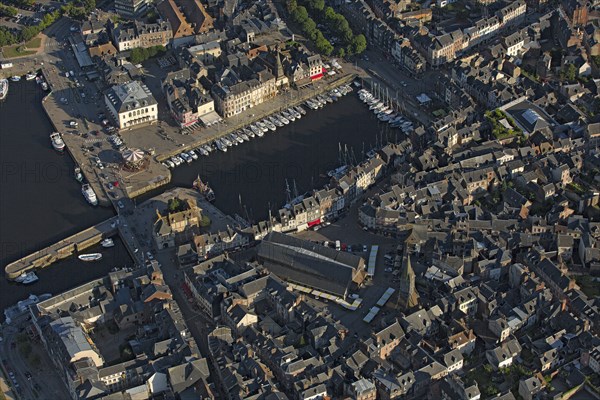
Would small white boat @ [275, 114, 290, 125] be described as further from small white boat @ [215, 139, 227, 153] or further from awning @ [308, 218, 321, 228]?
awning @ [308, 218, 321, 228]

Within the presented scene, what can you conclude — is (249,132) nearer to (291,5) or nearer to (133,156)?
(133,156)

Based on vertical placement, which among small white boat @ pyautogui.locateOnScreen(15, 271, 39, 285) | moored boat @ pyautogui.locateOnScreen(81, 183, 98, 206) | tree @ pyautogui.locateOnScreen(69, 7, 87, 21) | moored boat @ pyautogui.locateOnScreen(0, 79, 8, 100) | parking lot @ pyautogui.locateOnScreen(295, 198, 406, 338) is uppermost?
tree @ pyautogui.locateOnScreen(69, 7, 87, 21)

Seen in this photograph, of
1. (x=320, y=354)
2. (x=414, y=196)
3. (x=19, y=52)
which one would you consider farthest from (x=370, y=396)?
(x=19, y=52)

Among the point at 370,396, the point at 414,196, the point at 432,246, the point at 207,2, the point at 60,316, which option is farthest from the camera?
the point at 207,2

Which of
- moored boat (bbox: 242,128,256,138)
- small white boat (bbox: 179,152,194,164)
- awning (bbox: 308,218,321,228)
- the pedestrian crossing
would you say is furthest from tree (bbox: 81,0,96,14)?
awning (bbox: 308,218,321,228)

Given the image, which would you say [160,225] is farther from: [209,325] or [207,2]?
[207,2]

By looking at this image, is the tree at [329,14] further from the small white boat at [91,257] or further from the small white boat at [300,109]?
the small white boat at [91,257]

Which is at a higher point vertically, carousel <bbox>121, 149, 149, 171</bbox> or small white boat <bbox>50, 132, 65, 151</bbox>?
small white boat <bbox>50, 132, 65, 151</bbox>
